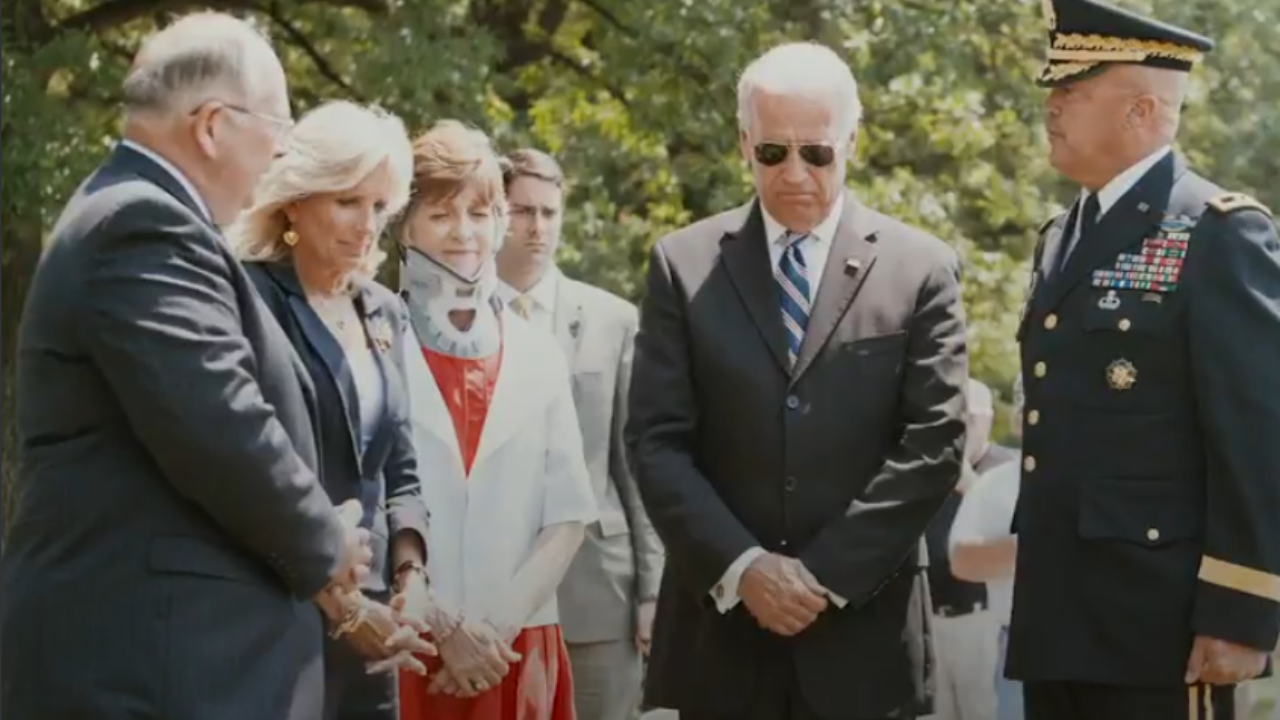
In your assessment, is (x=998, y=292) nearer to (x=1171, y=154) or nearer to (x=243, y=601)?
(x=1171, y=154)

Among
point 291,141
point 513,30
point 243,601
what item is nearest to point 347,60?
point 513,30

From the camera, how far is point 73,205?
13.5 feet

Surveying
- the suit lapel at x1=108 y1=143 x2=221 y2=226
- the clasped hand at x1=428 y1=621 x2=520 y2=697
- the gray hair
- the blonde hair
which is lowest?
the clasped hand at x1=428 y1=621 x2=520 y2=697

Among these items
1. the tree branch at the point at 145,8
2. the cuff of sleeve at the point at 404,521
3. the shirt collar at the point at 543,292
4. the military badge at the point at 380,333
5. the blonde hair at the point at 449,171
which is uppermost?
the tree branch at the point at 145,8

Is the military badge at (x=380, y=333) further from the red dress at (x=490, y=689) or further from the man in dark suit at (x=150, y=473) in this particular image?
the man in dark suit at (x=150, y=473)

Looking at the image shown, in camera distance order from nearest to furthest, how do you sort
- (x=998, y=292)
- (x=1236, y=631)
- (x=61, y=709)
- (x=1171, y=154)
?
(x=61, y=709)
(x=1236, y=631)
(x=1171, y=154)
(x=998, y=292)

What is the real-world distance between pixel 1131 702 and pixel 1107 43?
1309mm

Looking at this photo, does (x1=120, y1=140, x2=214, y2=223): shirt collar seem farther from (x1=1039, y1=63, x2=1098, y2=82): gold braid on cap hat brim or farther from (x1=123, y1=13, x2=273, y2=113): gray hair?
(x1=1039, y1=63, x2=1098, y2=82): gold braid on cap hat brim

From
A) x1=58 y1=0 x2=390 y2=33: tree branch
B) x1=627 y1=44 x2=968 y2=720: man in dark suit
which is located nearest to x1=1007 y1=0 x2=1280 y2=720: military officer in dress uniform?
x1=627 y1=44 x2=968 y2=720: man in dark suit

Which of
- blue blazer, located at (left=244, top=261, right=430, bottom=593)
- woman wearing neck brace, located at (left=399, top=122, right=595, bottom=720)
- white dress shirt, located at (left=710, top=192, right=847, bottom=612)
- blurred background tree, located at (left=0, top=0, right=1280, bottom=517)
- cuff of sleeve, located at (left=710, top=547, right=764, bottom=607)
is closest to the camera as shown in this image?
blue blazer, located at (left=244, top=261, right=430, bottom=593)

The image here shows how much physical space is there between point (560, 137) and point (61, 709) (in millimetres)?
10263

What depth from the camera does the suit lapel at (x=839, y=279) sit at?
5.10m

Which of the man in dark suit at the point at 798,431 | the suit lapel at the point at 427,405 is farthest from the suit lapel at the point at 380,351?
the man in dark suit at the point at 798,431

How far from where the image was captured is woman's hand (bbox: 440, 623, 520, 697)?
17.1ft
